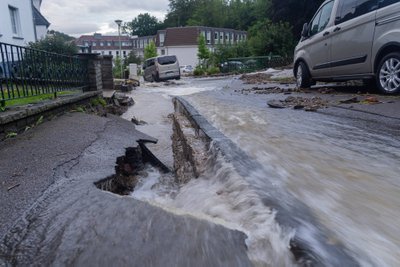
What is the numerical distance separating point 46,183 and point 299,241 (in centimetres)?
212

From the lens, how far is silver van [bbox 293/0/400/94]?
6203mm

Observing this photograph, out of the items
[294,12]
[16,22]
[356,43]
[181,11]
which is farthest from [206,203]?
[181,11]

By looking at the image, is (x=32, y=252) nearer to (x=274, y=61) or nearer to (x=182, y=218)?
(x=182, y=218)

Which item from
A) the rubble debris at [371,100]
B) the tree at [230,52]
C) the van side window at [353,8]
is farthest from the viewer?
the tree at [230,52]

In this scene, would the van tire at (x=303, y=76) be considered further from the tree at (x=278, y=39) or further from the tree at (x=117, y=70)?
the tree at (x=117, y=70)

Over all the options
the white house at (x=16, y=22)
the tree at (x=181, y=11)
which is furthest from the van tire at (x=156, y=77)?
the tree at (x=181, y=11)

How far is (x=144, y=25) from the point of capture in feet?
340

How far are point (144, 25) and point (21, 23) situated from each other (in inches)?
3564

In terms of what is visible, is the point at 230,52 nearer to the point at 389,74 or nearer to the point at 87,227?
the point at 389,74

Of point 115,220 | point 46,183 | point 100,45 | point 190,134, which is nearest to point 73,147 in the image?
point 46,183

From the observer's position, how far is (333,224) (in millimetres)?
1997

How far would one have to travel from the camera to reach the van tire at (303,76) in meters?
9.35

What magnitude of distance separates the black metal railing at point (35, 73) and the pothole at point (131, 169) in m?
1.83

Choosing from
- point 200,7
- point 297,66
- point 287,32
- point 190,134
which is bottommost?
point 190,134
